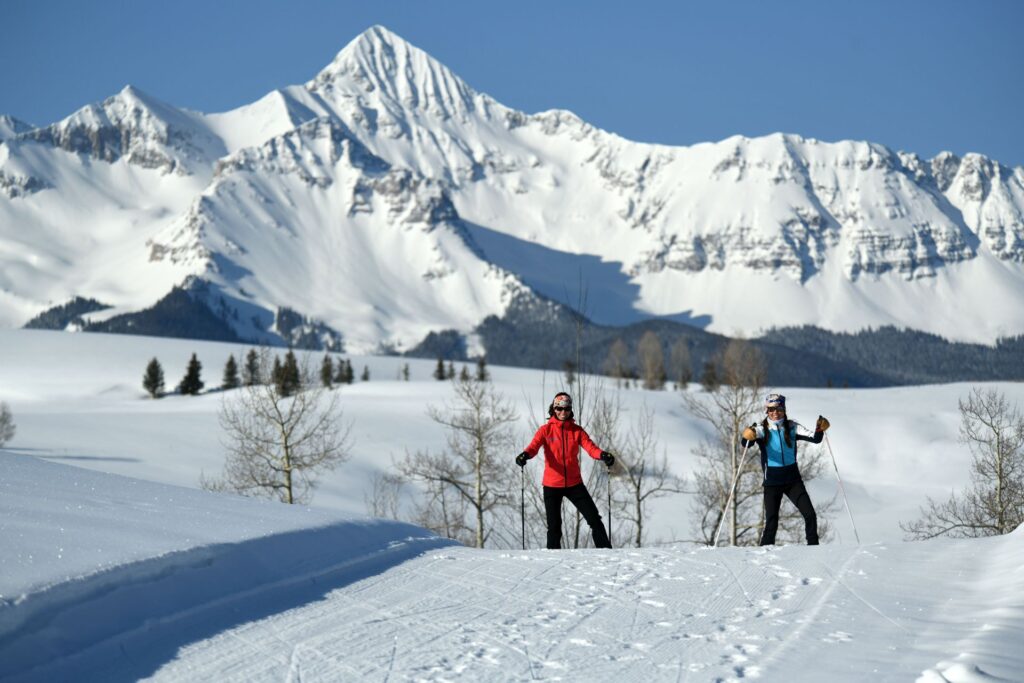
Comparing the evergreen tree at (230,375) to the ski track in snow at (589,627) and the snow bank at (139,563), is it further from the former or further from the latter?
the ski track in snow at (589,627)

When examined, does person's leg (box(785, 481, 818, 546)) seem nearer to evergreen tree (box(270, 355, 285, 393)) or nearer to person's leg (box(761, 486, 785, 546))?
person's leg (box(761, 486, 785, 546))

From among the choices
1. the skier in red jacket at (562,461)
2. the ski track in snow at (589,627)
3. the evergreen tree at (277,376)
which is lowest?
the ski track in snow at (589,627)

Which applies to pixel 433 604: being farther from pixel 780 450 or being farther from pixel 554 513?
pixel 780 450

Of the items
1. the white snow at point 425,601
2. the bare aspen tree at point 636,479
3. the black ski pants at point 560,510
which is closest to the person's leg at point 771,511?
the black ski pants at point 560,510

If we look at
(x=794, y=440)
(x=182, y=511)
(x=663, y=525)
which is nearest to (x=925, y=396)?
(x=663, y=525)

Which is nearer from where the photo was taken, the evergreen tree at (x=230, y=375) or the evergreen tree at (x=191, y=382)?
the evergreen tree at (x=191, y=382)

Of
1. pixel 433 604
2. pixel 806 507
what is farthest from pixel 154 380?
pixel 433 604

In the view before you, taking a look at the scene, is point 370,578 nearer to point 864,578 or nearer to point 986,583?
point 864,578

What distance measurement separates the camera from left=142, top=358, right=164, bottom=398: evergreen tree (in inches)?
4606

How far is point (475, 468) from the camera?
98.8ft

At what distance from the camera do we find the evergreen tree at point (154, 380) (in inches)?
4606

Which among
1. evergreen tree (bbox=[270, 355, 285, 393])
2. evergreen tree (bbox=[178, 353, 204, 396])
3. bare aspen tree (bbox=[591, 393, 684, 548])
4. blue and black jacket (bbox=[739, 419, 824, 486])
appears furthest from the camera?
evergreen tree (bbox=[178, 353, 204, 396])

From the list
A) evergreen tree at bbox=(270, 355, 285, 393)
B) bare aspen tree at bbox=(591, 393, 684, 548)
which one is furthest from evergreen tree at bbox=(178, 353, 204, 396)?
evergreen tree at bbox=(270, 355, 285, 393)

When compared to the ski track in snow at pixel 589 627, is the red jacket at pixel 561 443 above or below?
above
